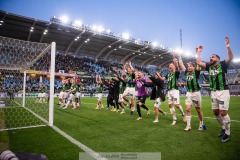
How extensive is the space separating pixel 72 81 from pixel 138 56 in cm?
3782

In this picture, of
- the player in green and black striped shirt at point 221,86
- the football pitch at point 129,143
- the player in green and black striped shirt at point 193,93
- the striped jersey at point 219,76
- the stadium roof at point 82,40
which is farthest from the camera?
the stadium roof at point 82,40

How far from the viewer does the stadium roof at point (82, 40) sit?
97.0ft

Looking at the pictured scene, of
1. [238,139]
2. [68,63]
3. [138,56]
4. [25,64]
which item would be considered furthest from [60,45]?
[238,139]

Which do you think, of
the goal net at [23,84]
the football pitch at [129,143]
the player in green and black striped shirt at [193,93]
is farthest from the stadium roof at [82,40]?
the player in green and black striped shirt at [193,93]

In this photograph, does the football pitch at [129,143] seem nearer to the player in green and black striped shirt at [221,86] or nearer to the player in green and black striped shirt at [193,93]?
the player in green and black striped shirt at [221,86]

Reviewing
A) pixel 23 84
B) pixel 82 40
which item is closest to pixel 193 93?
pixel 23 84

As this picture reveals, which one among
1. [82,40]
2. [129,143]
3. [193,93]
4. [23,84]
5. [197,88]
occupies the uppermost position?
[82,40]

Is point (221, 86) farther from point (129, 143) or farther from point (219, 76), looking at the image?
point (129, 143)

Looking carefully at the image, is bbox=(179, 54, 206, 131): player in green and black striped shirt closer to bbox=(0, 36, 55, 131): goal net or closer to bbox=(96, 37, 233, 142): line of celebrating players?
bbox=(96, 37, 233, 142): line of celebrating players

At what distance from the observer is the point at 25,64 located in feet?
42.1

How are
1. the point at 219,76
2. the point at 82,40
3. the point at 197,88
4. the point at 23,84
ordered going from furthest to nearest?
the point at 82,40, the point at 23,84, the point at 197,88, the point at 219,76

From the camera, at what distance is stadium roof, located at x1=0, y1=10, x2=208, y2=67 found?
1164 inches

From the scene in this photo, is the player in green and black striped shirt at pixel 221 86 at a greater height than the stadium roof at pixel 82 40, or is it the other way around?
the stadium roof at pixel 82 40

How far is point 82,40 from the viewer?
123ft
